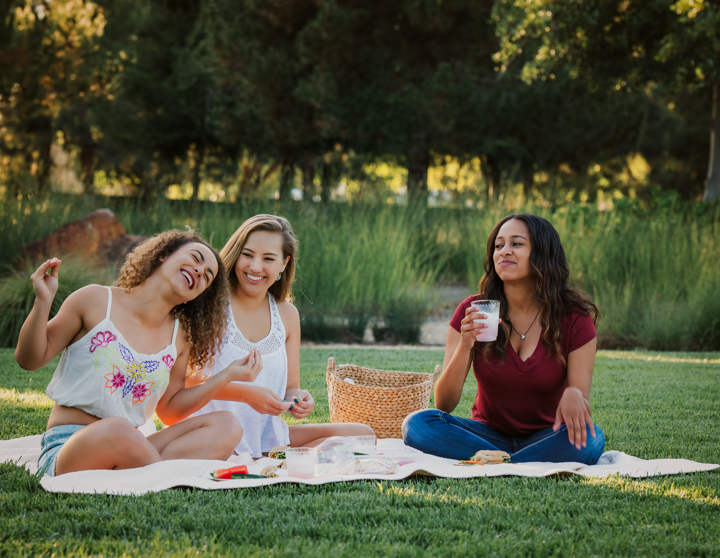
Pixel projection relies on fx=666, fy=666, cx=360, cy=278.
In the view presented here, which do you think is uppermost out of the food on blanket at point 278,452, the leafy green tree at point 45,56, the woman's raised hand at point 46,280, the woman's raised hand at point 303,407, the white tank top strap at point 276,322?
the leafy green tree at point 45,56

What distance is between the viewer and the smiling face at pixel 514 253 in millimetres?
3189

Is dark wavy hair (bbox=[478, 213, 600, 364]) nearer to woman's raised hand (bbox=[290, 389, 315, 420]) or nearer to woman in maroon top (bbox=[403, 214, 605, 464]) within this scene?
woman in maroon top (bbox=[403, 214, 605, 464])

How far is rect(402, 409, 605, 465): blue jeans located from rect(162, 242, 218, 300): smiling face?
125 centimetres

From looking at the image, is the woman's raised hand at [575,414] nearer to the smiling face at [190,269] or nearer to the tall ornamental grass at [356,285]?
the smiling face at [190,269]

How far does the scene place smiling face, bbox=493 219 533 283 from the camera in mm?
3189

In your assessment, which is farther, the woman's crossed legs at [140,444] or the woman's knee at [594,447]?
the woman's knee at [594,447]

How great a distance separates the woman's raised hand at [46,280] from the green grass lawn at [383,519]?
0.72 meters

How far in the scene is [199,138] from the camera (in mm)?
19500

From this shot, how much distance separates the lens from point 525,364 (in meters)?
3.15

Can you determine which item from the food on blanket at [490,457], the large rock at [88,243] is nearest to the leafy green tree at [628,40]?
the large rock at [88,243]

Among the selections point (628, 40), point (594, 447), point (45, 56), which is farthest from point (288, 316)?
point (45, 56)

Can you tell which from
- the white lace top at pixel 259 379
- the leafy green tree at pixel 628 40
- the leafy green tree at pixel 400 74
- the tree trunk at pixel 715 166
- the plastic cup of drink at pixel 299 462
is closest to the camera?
the plastic cup of drink at pixel 299 462

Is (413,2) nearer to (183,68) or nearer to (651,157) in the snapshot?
(183,68)

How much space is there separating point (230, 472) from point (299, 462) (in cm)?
28
